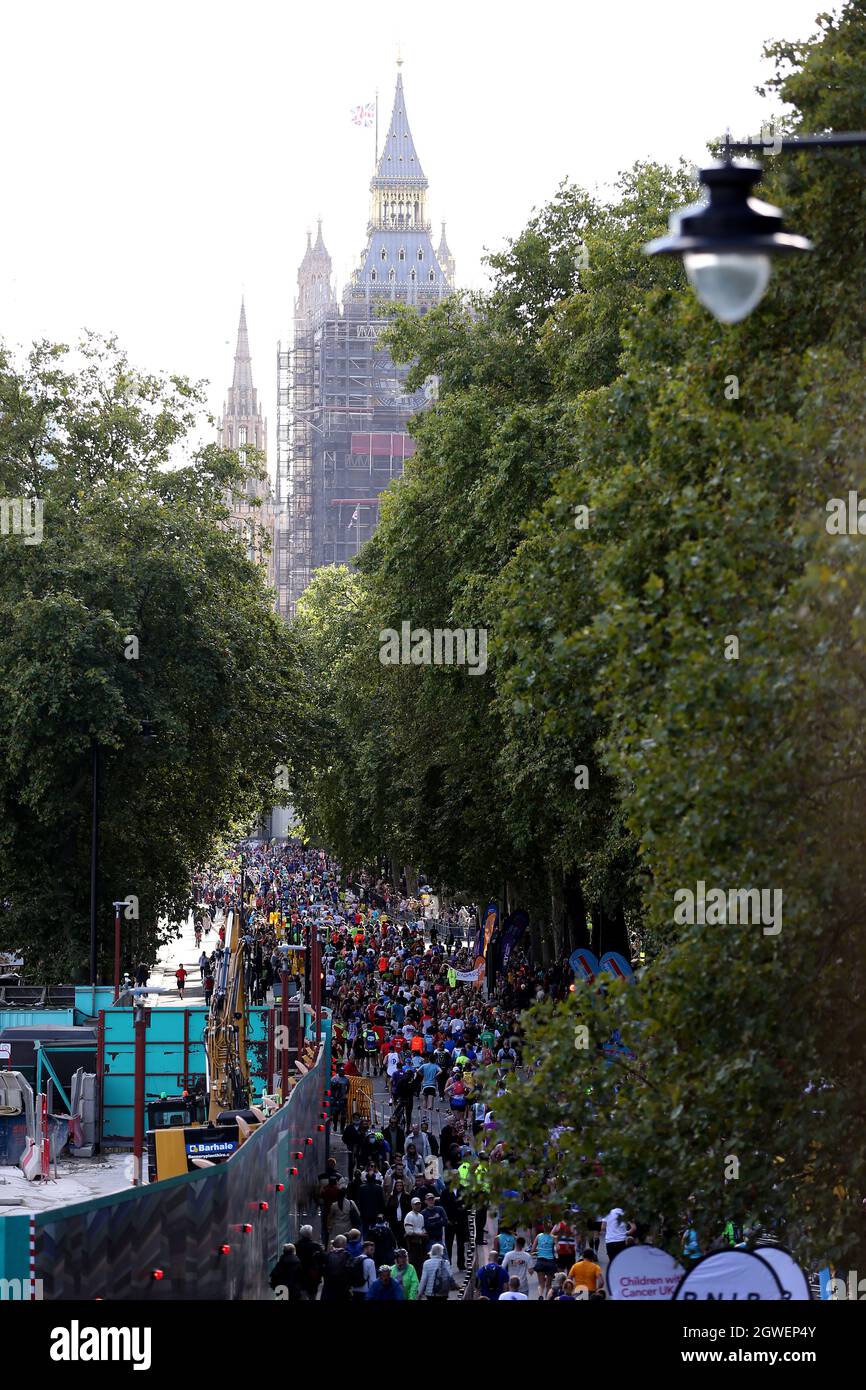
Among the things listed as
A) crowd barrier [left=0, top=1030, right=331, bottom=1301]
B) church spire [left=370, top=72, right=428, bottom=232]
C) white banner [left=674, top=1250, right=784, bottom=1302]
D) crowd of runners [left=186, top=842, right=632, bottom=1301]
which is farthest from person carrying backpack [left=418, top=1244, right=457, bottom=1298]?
church spire [left=370, top=72, right=428, bottom=232]

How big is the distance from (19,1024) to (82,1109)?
411 cm

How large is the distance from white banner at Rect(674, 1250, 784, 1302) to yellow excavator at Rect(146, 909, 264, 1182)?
9.81 meters

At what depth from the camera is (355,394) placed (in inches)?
5709

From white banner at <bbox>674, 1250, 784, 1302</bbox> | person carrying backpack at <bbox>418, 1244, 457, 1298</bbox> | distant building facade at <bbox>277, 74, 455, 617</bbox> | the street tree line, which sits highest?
distant building facade at <bbox>277, 74, 455, 617</bbox>

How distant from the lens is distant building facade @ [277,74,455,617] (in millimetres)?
144375

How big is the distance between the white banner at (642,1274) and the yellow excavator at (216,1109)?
820 cm

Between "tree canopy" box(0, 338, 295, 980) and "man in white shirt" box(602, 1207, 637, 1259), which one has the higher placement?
"tree canopy" box(0, 338, 295, 980)

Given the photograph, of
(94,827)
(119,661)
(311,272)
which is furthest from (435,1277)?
(311,272)

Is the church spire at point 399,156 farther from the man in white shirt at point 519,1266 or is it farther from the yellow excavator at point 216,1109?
the man in white shirt at point 519,1266

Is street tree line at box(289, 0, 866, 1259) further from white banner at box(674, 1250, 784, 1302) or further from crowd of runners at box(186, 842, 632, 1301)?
white banner at box(674, 1250, 784, 1302)

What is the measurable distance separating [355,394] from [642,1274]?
135 metres

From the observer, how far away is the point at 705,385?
1462cm
